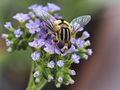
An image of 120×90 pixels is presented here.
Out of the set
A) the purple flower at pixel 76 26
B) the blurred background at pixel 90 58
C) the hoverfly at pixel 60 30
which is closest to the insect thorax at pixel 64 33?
the hoverfly at pixel 60 30

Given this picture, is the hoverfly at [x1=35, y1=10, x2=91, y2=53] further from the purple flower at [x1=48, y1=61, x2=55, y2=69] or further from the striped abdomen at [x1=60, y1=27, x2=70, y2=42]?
the purple flower at [x1=48, y1=61, x2=55, y2=69]

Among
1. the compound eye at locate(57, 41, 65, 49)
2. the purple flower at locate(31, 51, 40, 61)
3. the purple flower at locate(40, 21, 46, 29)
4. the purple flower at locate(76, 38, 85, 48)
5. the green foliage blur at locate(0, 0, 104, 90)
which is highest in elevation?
the green foliage blur at locate(0, 0, 104, 90)

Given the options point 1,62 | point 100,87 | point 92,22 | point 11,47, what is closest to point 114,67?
point 100,87

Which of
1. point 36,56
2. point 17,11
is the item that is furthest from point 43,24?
point 17,11

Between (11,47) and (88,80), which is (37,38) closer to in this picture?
(11,47)

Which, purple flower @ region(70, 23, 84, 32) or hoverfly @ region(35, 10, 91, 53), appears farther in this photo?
purple flower @ region(70, 23, 84, 32)

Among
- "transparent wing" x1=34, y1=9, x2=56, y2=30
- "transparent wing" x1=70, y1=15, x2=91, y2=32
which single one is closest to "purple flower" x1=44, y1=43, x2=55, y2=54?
"transparent wing" x1=34, y1=9, x2=56, y2=30

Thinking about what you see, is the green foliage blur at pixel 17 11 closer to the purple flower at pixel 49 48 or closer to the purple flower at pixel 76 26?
the purple flower at pixel 76 26
